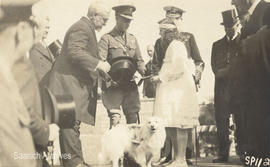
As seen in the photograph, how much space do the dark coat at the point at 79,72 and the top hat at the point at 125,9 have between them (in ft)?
1.24

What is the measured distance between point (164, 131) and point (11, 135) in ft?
4.80

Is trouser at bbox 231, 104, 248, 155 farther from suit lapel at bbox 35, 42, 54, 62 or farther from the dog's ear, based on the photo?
suit lapel at bbox 35, 42, 54, 62

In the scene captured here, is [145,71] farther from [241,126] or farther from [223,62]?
[241,126]

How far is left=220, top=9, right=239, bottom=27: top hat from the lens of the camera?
275 inches

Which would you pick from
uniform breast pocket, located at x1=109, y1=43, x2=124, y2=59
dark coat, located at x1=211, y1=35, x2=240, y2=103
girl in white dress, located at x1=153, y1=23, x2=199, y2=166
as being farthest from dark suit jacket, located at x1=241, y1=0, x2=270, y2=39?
uniform breast pocket, located at x1=109, y1=43, x2=124, y2=59

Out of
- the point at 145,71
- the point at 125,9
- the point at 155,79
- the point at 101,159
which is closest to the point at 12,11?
the point at 125,9

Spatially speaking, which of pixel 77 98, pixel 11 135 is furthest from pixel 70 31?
pixel 11 135

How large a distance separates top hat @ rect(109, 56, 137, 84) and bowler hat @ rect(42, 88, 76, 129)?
20.3 inches

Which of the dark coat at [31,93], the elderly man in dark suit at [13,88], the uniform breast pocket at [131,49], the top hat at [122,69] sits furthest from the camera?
the uniform breast pocket at [131,49]

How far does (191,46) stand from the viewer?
22.8 feet

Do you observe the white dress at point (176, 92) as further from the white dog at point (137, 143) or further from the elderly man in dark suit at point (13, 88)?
Result: the elderly man in dark suit at point (13, 88)

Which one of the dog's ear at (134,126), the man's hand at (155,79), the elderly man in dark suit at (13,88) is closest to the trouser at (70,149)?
the elderly man in dark suit at (13,88)

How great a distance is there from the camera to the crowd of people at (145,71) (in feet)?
21.7

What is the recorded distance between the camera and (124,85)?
22.5 feet
